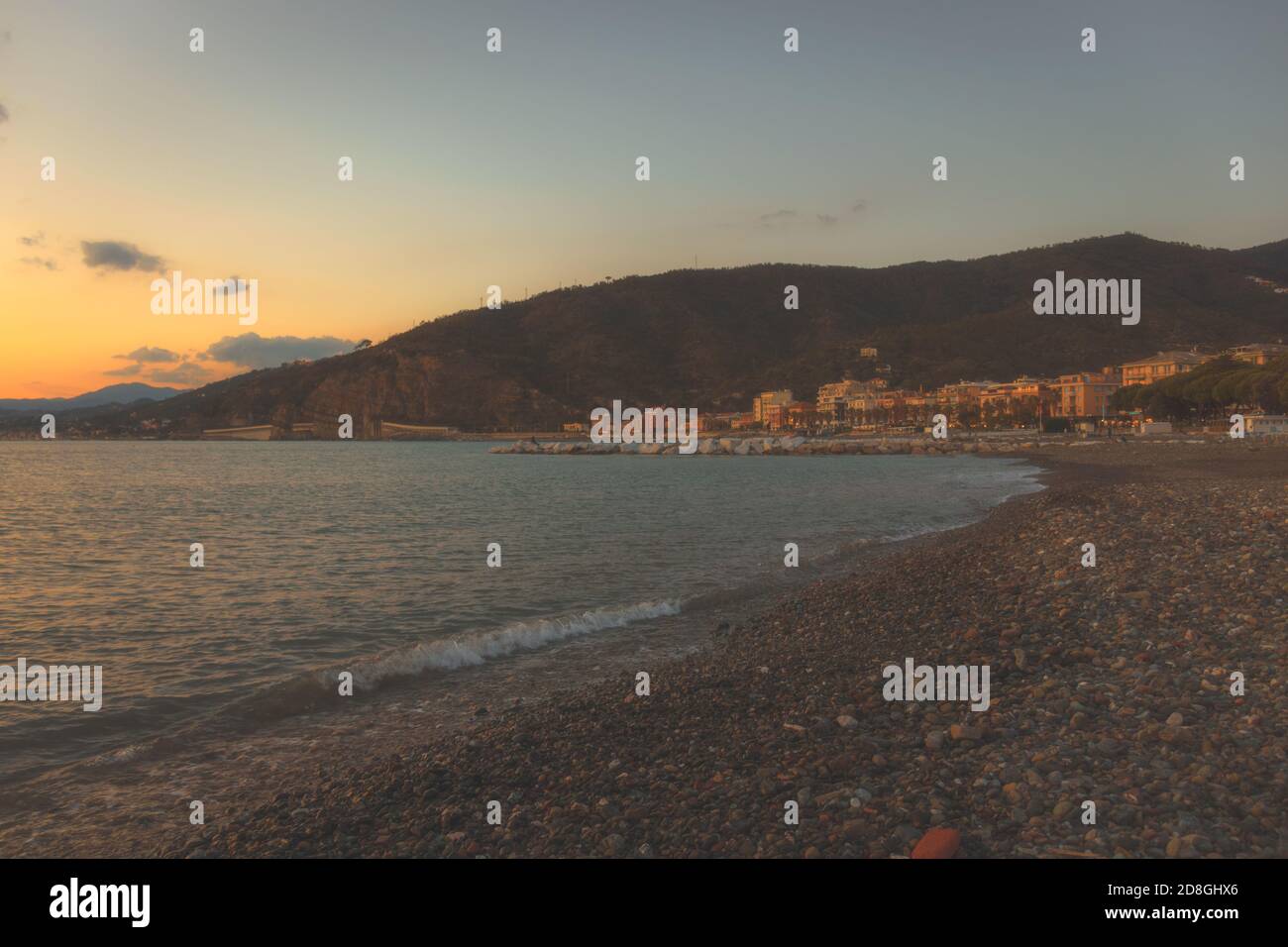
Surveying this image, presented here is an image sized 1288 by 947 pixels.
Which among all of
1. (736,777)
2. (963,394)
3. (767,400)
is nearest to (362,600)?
(736,777)

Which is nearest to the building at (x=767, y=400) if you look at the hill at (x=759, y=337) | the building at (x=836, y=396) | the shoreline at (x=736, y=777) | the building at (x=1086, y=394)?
the hill at (x=759, y=337)

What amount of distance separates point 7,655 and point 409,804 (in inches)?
374

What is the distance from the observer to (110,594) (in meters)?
15.9

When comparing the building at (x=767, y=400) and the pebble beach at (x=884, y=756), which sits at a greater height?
the building at (x=767, y=400)

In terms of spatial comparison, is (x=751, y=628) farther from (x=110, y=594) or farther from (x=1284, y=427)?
(x=1284, y=427)

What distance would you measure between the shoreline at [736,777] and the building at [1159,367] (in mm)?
126490

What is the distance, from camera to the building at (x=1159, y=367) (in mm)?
113525

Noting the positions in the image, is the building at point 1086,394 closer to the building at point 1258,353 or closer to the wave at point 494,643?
the building at point 1258,353

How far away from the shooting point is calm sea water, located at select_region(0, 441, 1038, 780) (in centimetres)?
985

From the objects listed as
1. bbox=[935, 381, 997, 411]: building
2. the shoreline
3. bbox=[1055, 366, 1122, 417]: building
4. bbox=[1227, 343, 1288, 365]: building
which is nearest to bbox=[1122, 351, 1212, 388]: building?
bbox=[1055, 366, 1122, 417]: building

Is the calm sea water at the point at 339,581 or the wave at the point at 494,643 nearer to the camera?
the calm sea water at the point at 339,581

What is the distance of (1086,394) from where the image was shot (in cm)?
12219

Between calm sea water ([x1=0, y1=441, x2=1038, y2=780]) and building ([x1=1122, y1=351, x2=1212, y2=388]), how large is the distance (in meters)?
97.7

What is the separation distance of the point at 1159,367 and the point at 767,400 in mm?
69033
